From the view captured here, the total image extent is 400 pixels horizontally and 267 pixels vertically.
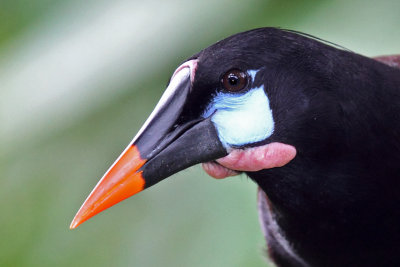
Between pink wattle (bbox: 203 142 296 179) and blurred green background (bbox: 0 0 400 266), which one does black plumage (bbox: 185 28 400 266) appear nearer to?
pink wattle (bbox: 203 142 296 179)

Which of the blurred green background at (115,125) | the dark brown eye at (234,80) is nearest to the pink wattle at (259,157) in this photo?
the dark brown eye at (234,80)

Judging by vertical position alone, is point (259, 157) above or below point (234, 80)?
below

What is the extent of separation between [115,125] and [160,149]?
1025 millimetres

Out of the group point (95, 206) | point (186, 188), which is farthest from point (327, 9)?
point (95, 206)

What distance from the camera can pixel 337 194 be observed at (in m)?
1.55

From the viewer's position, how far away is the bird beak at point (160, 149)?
149 centimetres

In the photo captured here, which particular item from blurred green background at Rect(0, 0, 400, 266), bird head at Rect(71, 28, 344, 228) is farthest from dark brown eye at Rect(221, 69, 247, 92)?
blurred green background at Rect(0, 0, 400, 266)

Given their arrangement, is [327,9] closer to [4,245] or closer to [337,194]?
[337,194]

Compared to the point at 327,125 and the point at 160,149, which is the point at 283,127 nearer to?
the point at 327,125

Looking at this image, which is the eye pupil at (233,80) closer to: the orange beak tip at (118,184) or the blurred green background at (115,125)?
the orange beak tip at (118,184)

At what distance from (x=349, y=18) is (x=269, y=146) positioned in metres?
1.10

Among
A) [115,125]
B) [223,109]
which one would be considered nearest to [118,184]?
[223,109]

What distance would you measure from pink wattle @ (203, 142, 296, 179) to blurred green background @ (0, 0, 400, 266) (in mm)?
850

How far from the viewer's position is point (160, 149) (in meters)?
1.51
